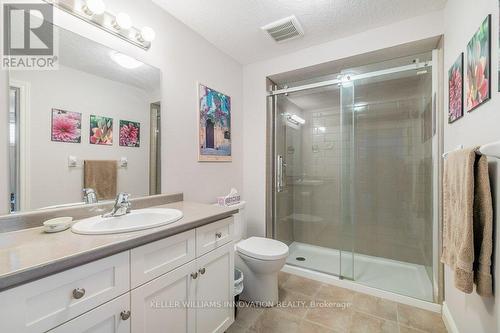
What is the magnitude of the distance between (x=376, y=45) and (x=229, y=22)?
130 centimetres

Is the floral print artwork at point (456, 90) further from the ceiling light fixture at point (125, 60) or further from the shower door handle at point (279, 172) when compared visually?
the ceiling light fixture at point (125, 60)

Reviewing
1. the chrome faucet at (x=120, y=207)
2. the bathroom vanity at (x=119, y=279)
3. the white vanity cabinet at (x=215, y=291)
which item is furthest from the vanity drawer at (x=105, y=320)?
the chrome faucet at (x=120, y=207)

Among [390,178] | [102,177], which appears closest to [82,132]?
[102,177]

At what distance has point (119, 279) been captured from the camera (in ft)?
2.78

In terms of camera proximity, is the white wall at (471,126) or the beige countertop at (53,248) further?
the white wall at (471,126)

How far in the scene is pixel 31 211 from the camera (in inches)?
41.4

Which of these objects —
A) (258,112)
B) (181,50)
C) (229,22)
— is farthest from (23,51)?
(258,112)

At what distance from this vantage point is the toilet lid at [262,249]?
5.61ft

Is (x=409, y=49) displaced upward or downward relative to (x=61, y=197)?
upward

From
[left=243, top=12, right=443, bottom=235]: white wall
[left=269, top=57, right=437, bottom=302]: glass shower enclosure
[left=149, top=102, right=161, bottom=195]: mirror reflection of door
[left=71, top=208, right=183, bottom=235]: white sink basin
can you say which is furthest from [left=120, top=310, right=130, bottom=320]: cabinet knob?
[left=269, top=57, right=437, bottom=302]: glass shower enclosure

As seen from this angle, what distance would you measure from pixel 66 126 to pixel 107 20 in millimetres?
707

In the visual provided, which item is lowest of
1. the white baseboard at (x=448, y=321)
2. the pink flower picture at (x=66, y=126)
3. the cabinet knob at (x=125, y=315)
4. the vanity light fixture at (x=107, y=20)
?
the white baseboard at (x=448, y=321)

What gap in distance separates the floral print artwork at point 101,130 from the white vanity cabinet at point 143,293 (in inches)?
31.4

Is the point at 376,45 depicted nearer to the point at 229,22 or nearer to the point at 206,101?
the point at 229,22
